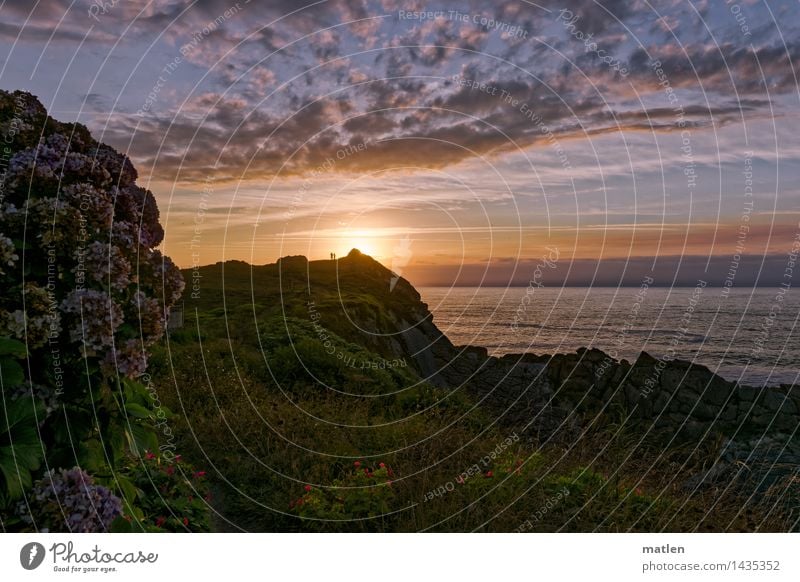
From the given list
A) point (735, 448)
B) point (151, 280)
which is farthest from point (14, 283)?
point (735, 448)

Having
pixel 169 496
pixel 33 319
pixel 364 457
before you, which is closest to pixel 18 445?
pixel 33 319

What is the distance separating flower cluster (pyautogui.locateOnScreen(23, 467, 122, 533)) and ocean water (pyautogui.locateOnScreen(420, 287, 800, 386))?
15516mm

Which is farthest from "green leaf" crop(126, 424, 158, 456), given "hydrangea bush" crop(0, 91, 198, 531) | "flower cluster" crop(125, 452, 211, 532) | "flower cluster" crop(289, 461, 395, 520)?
"flower cluster" crop(289, 461, 395, 520)

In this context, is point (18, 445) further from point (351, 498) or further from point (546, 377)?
point (546, 377)

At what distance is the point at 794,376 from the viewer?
26.2m

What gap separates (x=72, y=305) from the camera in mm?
3869

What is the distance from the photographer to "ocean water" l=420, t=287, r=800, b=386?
29.3 m

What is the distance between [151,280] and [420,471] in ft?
14.4

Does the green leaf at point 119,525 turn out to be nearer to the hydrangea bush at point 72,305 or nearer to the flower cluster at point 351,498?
the hydrangea bush at point 72,305

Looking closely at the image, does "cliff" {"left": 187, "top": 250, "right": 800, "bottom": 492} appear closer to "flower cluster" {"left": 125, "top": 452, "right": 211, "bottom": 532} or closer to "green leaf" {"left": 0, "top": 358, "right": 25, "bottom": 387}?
"flower cluster" {"left": 125, "top": 452, "right": 211, "bottom": 532}

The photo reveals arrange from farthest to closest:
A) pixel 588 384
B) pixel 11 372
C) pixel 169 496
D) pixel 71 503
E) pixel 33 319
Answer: pixel 588 384 < pixel 169 496 < pixel 71 503 < pixel 33 319 < pixel 11 372

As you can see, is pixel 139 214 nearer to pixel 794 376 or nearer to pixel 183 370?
pixel 183 370
